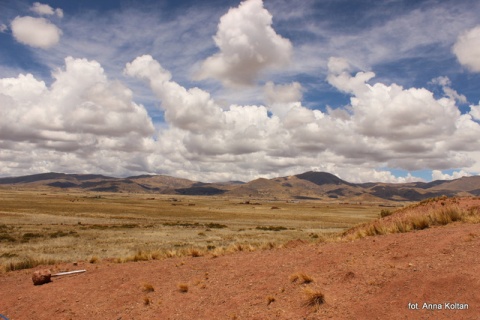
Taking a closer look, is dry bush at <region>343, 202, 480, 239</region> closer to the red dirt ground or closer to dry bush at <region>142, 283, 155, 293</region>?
the red dirt ground

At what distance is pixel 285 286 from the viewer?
11.4m

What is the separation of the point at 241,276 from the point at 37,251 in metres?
23.8

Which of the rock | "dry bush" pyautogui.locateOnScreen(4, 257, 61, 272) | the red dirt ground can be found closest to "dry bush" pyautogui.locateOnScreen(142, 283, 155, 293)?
the red dirt ground

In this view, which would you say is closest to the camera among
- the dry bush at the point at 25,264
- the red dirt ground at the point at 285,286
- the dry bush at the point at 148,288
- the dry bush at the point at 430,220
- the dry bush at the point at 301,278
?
the red dirt ground at the point at 285,286

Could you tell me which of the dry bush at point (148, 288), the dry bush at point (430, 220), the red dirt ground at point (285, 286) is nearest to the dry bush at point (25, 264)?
the red dirt ground at point (285, 286)

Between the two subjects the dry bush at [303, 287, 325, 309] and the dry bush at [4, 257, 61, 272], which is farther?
Answer: the dry bush at [4, 257, 61, 272]

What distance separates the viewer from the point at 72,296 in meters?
13.9

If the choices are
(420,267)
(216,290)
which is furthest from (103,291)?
(420,267)

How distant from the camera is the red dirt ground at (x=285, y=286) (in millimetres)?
9008

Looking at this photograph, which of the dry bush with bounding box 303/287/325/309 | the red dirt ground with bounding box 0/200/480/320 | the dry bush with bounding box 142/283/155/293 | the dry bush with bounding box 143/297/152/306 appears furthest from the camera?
the dry bush with bounding box 142/283/155/293

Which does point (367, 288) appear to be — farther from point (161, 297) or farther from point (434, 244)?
point (161, 297)

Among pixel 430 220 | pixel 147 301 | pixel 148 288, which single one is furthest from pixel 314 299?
pixel 430 220

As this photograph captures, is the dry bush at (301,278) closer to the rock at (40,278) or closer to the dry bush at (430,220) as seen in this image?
the dry bush at (430,220)

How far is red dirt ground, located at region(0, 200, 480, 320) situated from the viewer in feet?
29.6
